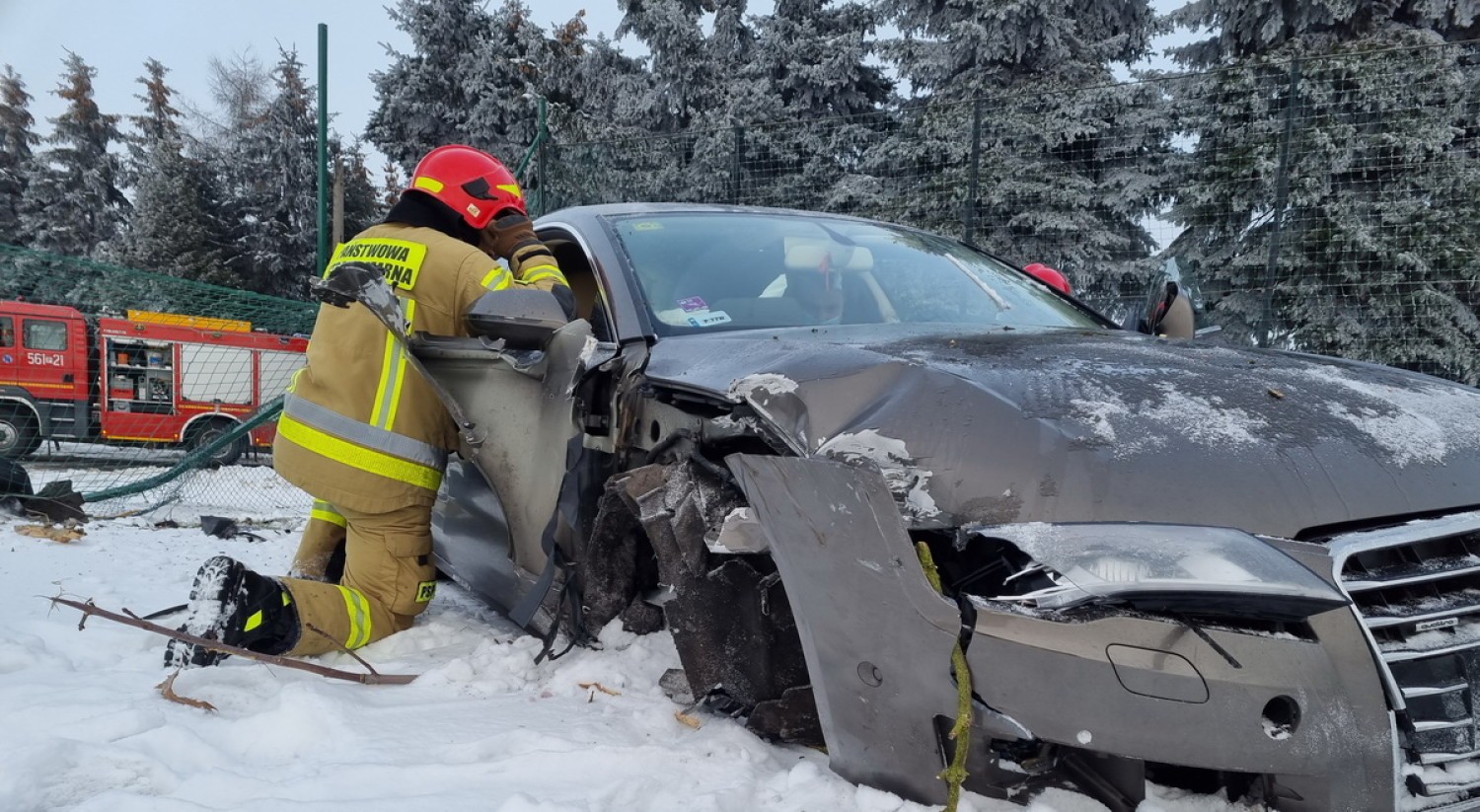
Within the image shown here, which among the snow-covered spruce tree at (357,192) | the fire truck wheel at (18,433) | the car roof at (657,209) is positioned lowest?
the fire truck wheel at (18,433)

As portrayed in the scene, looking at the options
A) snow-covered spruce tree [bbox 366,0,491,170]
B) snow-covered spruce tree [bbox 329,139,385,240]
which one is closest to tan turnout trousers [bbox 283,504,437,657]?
snow-covered spruce tree [bbox 366,0,491,170]

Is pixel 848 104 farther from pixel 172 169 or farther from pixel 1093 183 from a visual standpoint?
pixel 172 169

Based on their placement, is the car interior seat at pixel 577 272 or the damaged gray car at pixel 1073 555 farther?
the car interior seat at pixel 577 272

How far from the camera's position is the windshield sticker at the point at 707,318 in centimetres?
230

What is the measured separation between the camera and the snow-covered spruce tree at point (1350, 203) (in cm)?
725

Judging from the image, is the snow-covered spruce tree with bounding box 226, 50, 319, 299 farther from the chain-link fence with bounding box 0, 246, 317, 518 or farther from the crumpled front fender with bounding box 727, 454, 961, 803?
the crumpled front fender with bounding box 727, 454, 961, 803

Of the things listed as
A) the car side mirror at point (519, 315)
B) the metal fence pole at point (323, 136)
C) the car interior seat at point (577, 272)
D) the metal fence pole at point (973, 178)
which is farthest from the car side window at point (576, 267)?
the metal fence pole at point (323, 136)

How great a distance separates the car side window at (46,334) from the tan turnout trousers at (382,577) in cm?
1148

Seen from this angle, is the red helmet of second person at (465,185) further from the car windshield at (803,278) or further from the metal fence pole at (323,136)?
the metal fence pole at (323,136)

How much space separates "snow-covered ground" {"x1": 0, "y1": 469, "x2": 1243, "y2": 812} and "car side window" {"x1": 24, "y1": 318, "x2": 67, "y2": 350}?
35.8 ft

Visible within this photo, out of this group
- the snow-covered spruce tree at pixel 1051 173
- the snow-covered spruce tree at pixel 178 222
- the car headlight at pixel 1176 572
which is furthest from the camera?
the snow-covered spruce tree at pixel 178 222

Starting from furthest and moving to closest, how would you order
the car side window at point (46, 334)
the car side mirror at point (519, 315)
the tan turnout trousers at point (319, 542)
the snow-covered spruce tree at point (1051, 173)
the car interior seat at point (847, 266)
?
the car side window at point (46, 334)
the snow-covered spruce tree at point (1051, 173)
the tan turnout trousers at point (319, 542)
the car interior seat at point (847, 266)
the car side mirror at point (519, 315)

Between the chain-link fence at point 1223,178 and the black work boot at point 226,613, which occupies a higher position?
the chain-link fence at point 1223,178

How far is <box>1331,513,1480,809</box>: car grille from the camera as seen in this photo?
130 centimetres
